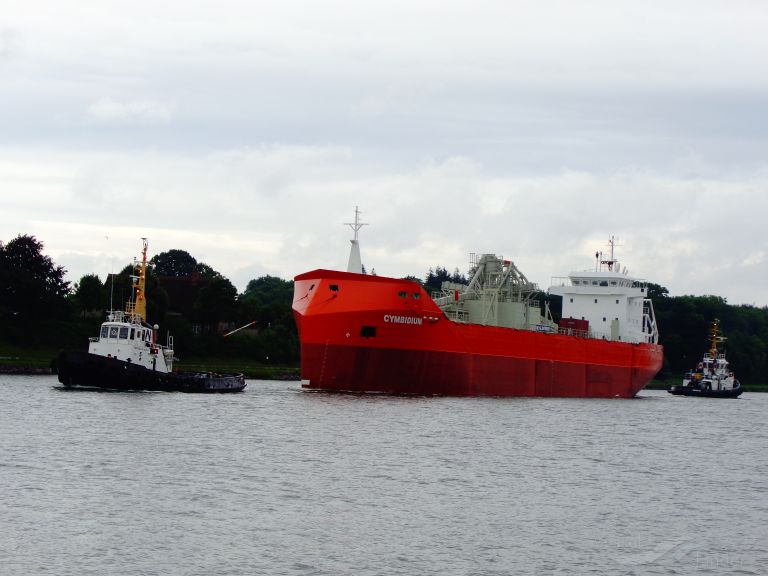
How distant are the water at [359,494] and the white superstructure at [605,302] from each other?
31.8m

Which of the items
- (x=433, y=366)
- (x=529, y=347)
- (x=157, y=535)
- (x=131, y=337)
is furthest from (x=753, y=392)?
(x=157, y=535)

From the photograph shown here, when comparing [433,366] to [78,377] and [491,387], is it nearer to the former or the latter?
[491,387]

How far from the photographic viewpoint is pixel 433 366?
184 feet

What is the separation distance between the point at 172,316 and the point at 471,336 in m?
44.6

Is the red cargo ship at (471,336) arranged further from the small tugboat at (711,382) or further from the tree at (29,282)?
the tree at (29,282)

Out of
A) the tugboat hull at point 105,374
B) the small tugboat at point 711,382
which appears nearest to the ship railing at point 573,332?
the small tugboat at point 711,382

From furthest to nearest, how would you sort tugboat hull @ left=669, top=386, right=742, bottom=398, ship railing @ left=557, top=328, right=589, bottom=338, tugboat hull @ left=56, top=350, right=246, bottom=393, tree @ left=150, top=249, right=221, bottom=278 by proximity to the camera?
tree @ left=150, top=249, right=221, bottom=278 < tugboat hull @ left=669, top=386, right=742, bottom=398 < ship railing @ left=557, top=328, right=589, bottom=338 < tugboat hull @ left=56, top=350, right=246, bottom=393

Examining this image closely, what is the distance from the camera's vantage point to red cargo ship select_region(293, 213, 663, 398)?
53.7 m

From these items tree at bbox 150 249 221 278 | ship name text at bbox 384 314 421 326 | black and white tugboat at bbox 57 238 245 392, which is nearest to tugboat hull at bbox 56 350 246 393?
black and white tugboat at bbox 57 238 245 392

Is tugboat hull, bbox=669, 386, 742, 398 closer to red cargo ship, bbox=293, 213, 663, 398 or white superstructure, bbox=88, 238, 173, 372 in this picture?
red cargo ship, bbox=293, 213, 663, 398

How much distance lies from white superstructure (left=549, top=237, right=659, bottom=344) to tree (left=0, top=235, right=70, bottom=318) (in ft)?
112

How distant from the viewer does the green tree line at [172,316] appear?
77688 mm

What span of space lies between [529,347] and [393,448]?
96.4 ft

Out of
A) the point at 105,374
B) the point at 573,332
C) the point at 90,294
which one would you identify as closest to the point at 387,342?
the point at 105,374
